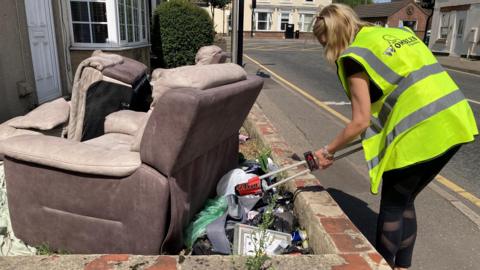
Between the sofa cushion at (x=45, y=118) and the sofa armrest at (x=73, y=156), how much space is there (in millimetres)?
815

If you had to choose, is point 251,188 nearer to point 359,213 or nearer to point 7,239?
point 359,213

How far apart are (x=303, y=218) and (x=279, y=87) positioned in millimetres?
8308

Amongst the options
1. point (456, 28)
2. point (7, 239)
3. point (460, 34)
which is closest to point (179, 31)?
point (7, 239)

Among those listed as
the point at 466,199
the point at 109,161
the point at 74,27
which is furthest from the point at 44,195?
the point at 74,27

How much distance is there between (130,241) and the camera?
2.48 m

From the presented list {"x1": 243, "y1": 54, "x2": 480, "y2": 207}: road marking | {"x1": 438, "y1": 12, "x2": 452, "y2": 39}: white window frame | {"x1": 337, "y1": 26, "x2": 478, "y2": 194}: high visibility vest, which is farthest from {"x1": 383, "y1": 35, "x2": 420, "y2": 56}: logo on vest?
{"x1": 438, "y1": 12, "x2": 452, "y2": 39}: white window frame

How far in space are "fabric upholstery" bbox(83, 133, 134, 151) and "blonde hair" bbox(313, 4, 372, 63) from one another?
68.8 inches

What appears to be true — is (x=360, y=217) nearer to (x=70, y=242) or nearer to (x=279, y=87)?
(x=70, y=242)

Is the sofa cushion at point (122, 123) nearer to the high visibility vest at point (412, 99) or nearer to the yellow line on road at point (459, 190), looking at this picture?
the high visibility vest at point (412, 99)

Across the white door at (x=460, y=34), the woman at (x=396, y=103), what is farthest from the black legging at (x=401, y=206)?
the white door at (x=460, y=34)

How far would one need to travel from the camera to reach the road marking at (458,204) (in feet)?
11.9

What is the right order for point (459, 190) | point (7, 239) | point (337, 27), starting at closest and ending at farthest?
point (337, 27)
point (7, 239)
point (459, 190)

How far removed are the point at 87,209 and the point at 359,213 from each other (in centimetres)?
233

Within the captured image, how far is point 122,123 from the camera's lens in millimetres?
4160
